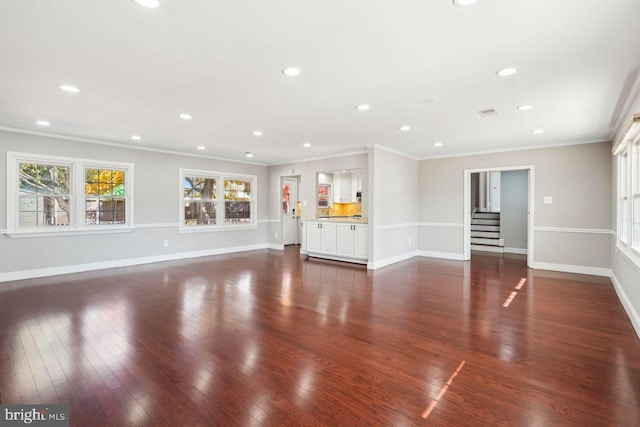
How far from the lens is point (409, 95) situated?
3438 millimetres

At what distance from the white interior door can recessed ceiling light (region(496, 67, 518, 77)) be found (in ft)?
23.9

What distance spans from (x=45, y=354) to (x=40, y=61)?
2407 millimetres

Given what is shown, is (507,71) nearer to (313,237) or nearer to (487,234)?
(313,237)

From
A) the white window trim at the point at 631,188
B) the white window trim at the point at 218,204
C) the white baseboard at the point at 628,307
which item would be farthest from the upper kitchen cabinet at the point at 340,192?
the white window trim at the point at 631,188

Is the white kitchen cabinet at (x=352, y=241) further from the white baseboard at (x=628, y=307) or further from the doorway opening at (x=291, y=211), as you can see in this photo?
the white baseboard at (x=628, y=307)

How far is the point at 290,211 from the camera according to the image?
9.98m

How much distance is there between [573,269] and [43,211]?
370 inches

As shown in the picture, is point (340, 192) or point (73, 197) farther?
point (340, 192)

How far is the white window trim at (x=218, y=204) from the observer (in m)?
7.20

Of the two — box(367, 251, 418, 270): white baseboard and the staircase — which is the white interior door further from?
the staircase

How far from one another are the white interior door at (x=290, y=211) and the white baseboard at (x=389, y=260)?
→ 3.73m

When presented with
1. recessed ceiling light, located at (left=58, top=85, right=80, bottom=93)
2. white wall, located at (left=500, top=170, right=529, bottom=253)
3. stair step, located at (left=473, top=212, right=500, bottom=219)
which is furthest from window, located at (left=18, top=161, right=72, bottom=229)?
stair step, located at (left=473, top=212, right=500, bottom=219)

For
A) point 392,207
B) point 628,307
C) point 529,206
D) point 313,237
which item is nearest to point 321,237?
point 313,237

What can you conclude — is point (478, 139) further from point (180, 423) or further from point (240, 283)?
point (180, 423)
